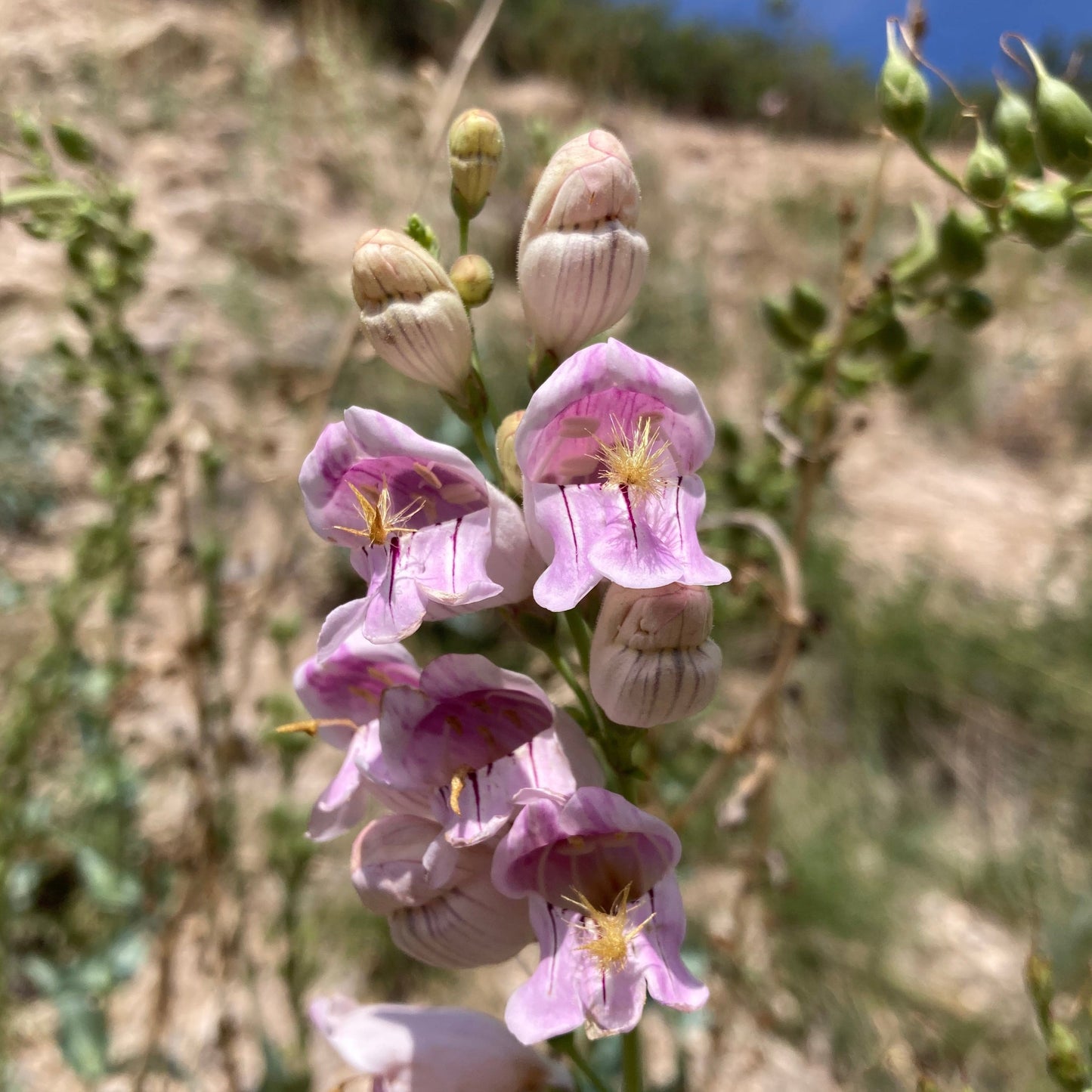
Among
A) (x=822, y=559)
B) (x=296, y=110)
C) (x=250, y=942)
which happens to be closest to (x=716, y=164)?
(x=296, y=110)

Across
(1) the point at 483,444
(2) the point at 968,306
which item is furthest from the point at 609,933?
(2) the point at 968,306

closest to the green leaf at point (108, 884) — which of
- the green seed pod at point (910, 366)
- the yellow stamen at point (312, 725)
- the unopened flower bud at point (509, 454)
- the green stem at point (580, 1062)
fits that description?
the yellow stamen at point (312, 725)

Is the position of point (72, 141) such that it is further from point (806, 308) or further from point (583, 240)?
point (806, 308)

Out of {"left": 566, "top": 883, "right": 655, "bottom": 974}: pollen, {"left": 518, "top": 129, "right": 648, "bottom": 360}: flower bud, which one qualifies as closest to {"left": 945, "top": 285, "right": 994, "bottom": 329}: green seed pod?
{"left": 518, "top": 129, "right": 648, "bottom": 360}: flower bud

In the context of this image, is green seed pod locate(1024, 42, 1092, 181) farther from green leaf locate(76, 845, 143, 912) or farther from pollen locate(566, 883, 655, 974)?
green leaf locate(76, 845, 143, 912)

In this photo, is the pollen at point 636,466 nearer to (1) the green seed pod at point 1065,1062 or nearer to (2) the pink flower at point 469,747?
(2) the pink flower at point 469,747

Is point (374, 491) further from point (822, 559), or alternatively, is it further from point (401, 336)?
point (822, 559)
